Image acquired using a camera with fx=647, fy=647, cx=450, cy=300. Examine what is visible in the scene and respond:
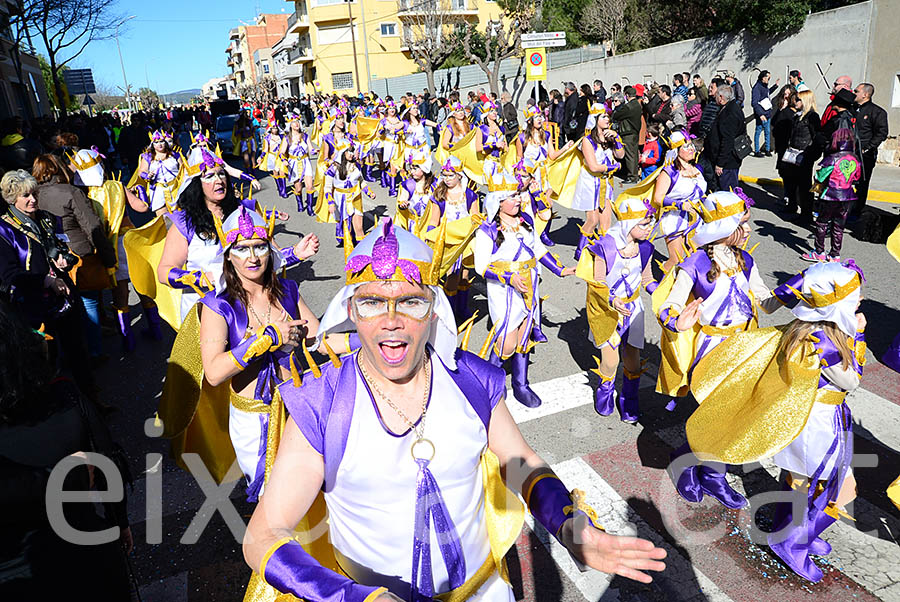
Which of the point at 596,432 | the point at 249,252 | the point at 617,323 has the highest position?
the point at 249,252

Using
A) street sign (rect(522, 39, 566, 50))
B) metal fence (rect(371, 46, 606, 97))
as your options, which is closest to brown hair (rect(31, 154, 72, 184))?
street sign (rect(522, 39, 566, 50))

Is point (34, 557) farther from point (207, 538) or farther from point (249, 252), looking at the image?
point (207, 538)

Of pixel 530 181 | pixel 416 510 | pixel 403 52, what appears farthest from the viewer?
pixel 403 52

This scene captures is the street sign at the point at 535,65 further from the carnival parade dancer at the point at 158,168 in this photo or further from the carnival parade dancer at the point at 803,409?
the carnival parade dancer at the point at 803,409

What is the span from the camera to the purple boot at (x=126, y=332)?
7.38 meters

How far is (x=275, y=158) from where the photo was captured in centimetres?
1709

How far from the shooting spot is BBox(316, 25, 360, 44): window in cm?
5862

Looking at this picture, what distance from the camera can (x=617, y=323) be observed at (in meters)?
5.26

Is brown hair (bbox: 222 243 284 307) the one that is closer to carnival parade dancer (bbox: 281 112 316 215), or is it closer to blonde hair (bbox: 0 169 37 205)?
blonde hair (bbox: 0 169 37 205)

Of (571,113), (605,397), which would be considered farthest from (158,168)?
(571,113)

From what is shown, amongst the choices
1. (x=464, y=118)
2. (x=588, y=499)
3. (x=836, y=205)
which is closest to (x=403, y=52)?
(x=464, y=118)

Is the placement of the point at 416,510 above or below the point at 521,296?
above

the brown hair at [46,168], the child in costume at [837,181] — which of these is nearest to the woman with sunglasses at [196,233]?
the brown hair at [46,168]

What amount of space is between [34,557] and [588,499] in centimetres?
328
